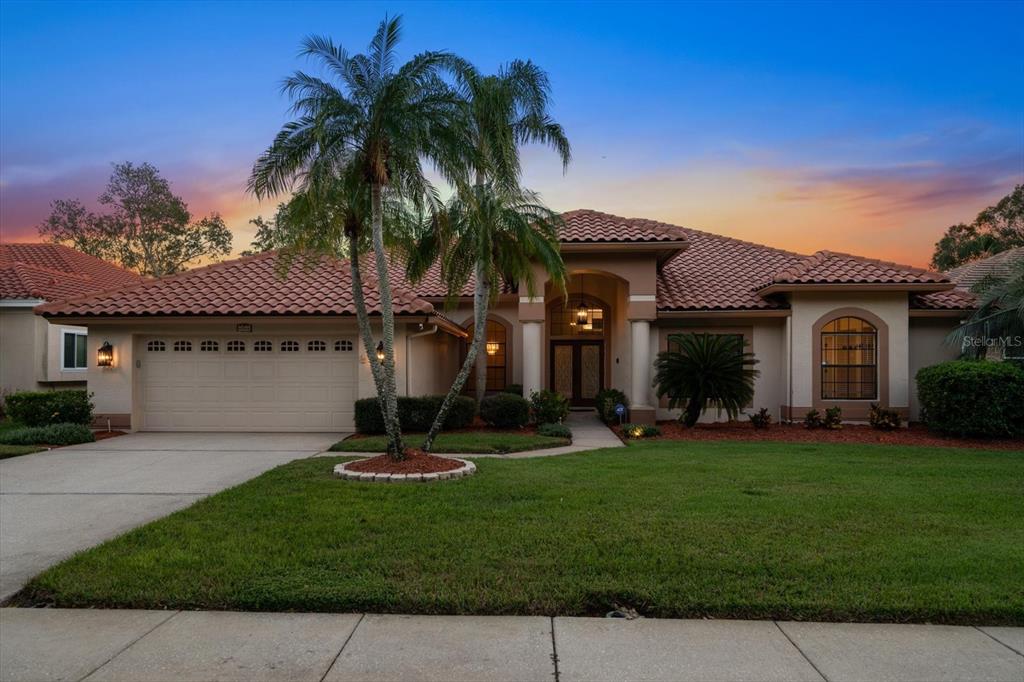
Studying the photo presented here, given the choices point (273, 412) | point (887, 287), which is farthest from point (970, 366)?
point (273, 412)

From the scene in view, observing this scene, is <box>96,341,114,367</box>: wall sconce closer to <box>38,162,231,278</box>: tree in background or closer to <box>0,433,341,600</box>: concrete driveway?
<box>0,433,341,600</box>: concrete driveway

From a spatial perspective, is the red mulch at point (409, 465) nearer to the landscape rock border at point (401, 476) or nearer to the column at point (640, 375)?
the landscape rock border at point (401, 476)

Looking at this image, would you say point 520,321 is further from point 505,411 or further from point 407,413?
point 407,413

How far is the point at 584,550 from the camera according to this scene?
5426 millimetres

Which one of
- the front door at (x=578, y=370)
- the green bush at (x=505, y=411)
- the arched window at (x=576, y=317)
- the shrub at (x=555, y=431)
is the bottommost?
the shrub at (x=555, y=431)

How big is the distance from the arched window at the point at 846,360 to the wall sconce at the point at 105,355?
17.4 metres

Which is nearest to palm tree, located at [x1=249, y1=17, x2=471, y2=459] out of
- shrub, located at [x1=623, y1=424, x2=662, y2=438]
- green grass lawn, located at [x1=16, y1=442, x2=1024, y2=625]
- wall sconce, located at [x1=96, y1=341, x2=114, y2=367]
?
green grass lawn, located at [x1=16, y1=442, x2=1024, y2=625]

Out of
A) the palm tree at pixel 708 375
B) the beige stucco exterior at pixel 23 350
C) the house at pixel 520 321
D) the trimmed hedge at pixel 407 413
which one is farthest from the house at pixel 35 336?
the palm tree at pixel 708 375

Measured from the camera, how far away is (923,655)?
3740mm

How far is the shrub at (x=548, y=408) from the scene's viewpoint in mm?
15047

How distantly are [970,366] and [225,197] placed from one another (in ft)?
77.8

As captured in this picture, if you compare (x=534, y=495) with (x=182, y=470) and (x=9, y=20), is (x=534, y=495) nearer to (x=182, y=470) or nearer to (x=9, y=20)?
(x=182, y=470)

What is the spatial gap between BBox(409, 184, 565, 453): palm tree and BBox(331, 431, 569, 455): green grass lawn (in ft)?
4.58

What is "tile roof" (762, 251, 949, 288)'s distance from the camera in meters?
15.3
